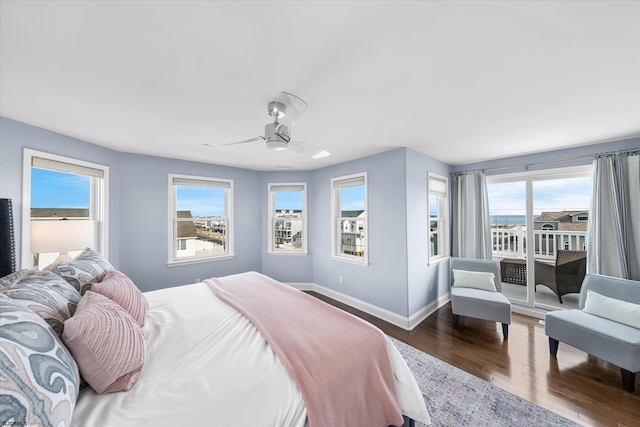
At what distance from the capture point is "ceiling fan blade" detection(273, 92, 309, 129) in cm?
177

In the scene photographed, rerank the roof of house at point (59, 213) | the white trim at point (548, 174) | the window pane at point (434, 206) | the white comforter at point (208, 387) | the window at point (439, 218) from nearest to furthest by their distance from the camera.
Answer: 1. the white comforter at point (208, 387)
2. the roof of house at point (59, 213)
3. the white trim at point (548, 174)
4. the window pane at point (434, 206)
5. the window at point (439, 218)

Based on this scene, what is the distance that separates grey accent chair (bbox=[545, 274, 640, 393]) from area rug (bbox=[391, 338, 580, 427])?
32.4 inches

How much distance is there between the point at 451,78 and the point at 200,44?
1555 millimetres

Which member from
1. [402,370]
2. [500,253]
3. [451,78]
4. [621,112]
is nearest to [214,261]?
[402,370]

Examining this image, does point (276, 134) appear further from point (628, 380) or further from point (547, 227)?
point (547, 227)

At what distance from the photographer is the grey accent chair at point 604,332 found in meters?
1.98

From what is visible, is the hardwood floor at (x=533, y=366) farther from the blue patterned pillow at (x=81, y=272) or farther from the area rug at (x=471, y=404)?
the blue patterned pillow at (x=81, y=272)

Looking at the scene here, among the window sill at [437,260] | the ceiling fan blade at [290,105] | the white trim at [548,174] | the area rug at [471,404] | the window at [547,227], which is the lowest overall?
the area rug at [471,404]

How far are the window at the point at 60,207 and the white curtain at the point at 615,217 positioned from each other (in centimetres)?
569

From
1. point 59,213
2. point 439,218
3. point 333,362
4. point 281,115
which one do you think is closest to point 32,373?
point 333,362

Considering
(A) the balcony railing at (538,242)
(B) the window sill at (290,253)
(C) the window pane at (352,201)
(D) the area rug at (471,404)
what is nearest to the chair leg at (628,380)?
(D) the area rug at (471,404)

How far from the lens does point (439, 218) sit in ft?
13.4

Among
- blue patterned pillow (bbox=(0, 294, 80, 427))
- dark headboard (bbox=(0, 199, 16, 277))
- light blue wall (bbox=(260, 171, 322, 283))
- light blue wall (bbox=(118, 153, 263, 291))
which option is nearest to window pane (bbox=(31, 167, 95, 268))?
light blue wall (bbox=(118, 153, 263, 291))

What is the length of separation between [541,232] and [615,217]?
2.64 ft
